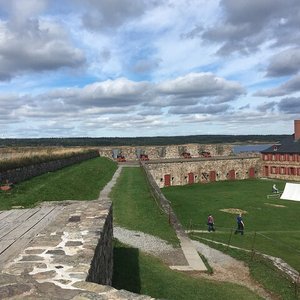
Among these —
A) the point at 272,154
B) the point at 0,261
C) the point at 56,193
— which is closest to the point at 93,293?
the point at 0,261

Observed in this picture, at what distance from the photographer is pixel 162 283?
9906 millimetres

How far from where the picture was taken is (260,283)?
11.9 m

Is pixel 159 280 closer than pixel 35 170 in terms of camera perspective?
Yes

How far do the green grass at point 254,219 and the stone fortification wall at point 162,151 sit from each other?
18386 mm

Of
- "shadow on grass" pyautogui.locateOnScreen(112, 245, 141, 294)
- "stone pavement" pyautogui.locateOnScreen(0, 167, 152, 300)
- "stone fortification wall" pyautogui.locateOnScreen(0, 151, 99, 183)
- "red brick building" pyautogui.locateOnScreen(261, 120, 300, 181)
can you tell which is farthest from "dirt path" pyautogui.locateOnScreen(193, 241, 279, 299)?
"red brick building" pyautogui.locateOnScreen(261, 120, 300, 181)

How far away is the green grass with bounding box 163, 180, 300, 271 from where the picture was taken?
17.5 metres

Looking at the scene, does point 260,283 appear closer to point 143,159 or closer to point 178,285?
point 178,285

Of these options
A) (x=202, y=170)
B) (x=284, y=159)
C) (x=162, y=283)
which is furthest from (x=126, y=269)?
(x=284, y=159)

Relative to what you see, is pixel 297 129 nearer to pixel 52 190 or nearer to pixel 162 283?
pixel 52 190

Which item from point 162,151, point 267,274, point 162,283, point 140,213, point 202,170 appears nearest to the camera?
point 162,283

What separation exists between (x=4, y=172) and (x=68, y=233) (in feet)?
48.0


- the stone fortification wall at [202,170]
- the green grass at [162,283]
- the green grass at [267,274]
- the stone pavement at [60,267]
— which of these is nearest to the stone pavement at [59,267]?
the stone pavement at [60,267]

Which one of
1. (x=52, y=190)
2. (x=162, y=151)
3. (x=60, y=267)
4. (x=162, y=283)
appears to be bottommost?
(x=162, y=283)

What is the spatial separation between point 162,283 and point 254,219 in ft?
55.0
